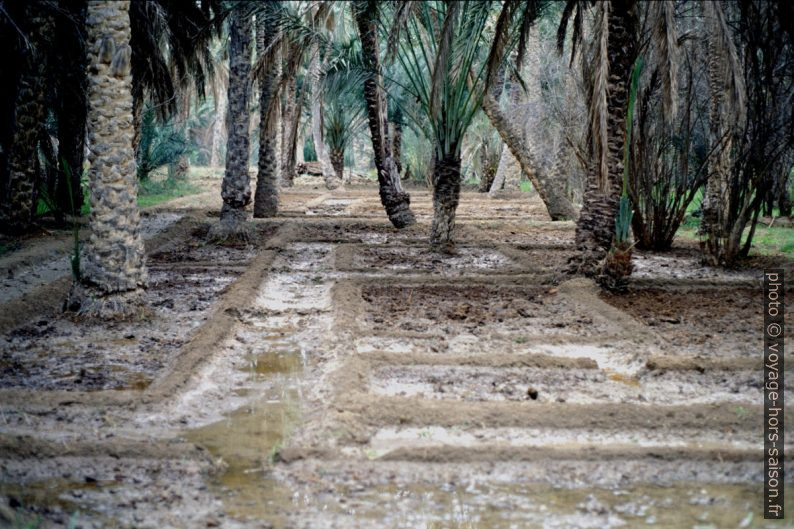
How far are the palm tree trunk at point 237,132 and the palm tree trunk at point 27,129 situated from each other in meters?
3.20

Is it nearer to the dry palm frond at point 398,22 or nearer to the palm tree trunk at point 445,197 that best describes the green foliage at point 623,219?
the dry palm frond at point 398,22

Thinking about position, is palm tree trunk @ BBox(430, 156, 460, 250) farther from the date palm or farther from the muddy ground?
the muddy ground

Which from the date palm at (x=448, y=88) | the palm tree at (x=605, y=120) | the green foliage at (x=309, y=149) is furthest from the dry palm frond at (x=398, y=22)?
the green foliage at (x=309, y=149)

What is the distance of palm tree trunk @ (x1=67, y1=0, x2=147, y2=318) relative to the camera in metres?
8.45

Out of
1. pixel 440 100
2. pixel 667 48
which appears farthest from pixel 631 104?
pixel 440 100

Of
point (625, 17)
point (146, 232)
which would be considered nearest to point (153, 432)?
point (625, 17)

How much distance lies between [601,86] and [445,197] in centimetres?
490

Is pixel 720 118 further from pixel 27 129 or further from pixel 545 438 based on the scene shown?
pixel 27 129

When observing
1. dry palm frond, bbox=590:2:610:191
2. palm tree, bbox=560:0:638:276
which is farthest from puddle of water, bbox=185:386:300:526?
palm tree, bbox=560:0:638:276

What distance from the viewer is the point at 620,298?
984 centimetres

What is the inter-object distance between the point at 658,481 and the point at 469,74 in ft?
30.5

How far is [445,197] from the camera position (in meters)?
13.5

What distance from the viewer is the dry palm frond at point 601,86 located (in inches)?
352

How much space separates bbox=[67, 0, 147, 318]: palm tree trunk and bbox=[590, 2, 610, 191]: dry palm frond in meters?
4.99
